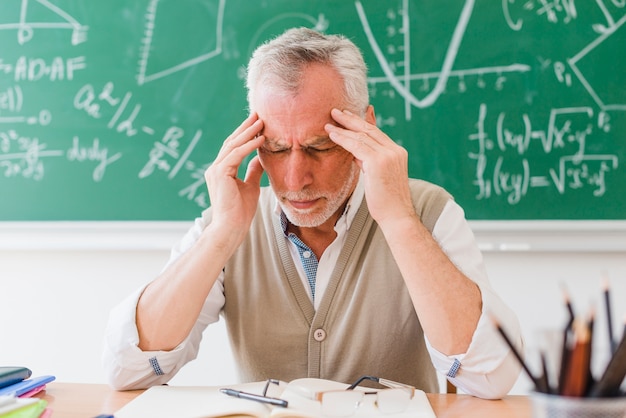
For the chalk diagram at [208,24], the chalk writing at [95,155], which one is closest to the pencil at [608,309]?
the chalk diagram at [208,24]

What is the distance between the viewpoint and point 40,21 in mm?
2666

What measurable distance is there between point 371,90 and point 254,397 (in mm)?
1486

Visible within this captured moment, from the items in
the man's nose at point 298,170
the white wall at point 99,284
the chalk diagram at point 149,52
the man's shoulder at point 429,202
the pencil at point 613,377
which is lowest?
the white wall at point 99,284

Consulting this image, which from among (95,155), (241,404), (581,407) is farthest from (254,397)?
(95,155)

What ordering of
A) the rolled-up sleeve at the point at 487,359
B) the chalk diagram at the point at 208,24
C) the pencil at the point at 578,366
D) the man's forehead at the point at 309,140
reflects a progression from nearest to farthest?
the pencil at the point at 578,366 < the rolled-up sleeve at the point at 487,359 < the man's forehead at the point at 309,140 < the chalk diagram at the point at 208,24

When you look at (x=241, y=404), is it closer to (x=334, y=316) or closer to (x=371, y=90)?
(x=334, y=316)

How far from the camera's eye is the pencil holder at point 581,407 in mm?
770

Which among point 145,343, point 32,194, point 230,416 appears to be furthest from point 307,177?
point 32,194

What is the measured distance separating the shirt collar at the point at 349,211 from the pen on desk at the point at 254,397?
1.82 feet

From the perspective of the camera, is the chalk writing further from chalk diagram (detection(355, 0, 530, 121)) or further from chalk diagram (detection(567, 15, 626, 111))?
chalk diagram (detection(567, 15, 626, 111))

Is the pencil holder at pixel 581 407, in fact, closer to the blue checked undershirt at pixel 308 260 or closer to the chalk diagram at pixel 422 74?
the blue checked undershirt at pixel 308 260

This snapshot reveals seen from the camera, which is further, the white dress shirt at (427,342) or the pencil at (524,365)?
the white dress shirt at (427,342)

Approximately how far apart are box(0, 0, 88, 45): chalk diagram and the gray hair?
123 centimetres

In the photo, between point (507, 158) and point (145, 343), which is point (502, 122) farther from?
point (145, 343)
